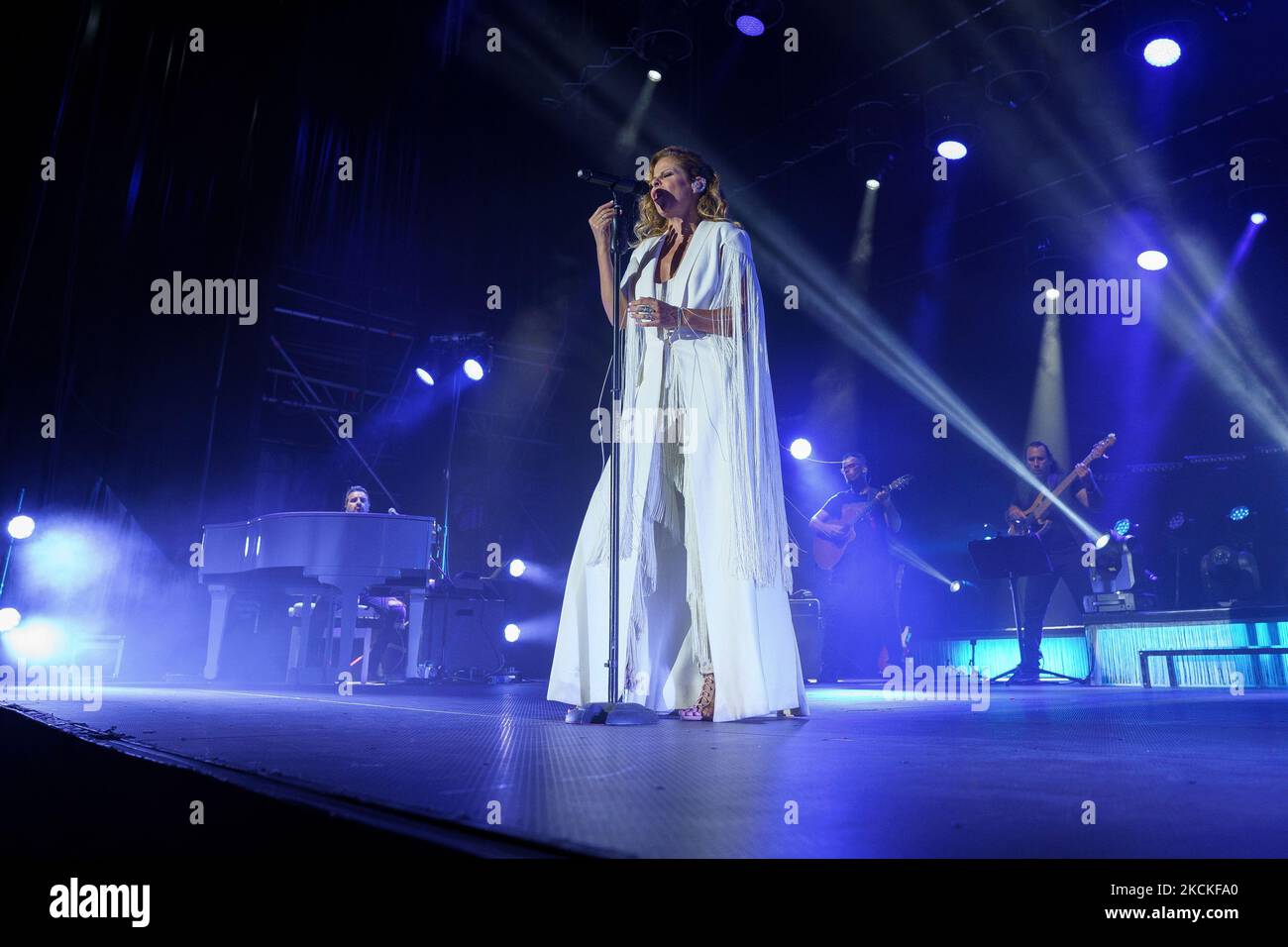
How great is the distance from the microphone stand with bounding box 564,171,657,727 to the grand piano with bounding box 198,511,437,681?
13.6ft

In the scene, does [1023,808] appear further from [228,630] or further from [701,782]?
[228,630]

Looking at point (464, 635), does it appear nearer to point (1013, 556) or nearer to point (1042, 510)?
point (1013, 556)

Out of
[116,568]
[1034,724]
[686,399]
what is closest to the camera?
[1034,724]

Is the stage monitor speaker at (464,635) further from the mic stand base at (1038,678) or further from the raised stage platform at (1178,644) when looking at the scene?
the raised stage platform at (1178,644)

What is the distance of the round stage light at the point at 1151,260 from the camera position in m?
8.43

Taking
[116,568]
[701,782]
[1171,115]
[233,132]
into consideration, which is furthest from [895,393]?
[701,782]

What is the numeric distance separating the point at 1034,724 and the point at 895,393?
8538 millimetres

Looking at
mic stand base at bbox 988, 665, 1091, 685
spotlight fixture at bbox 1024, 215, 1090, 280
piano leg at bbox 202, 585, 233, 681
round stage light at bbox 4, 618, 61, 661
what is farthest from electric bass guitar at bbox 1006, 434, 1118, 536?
round stage light at bbox 4, 618, 61, 661

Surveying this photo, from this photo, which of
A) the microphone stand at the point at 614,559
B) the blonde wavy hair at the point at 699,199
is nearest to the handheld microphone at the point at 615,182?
the microphone stand at the point at 614,559

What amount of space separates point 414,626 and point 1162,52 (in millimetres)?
6967

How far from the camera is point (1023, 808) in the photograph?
3.28 feet

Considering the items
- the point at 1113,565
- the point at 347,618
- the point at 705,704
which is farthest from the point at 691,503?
the point at 1113,565

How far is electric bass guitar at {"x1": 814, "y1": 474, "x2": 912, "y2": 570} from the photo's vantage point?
25.5ft
